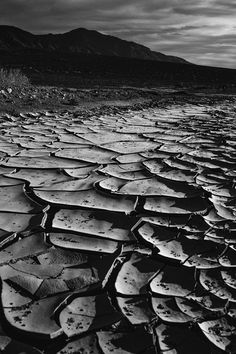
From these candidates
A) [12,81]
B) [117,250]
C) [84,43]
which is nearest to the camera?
[117,250]

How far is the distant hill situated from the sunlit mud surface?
5288 cm

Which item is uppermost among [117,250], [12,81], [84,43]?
[84,43]

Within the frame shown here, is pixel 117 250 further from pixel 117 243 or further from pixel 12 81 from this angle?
pixel 12 81

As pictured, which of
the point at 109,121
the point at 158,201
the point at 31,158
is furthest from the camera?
the point at 109,121

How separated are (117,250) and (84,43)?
85434 millimetres

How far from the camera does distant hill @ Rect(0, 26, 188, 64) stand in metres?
58.4

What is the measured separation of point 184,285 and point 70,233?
1.74 ft

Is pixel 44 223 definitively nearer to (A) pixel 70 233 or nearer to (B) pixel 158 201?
(A) pixel 70 233

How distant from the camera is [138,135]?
3961 mm

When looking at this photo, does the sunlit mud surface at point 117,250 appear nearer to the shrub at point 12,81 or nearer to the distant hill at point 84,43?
the shrub at point 12,81

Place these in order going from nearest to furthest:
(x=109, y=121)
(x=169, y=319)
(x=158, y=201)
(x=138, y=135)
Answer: (x=169, y=319)
(x=158, y=201)
(x=138, y=135)
(x=109, y=121)

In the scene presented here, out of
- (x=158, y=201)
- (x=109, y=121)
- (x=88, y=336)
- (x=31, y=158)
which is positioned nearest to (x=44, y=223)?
A: (x=158, y=201)

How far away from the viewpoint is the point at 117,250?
5.42 ft

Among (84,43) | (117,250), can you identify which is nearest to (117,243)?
(117,250)
